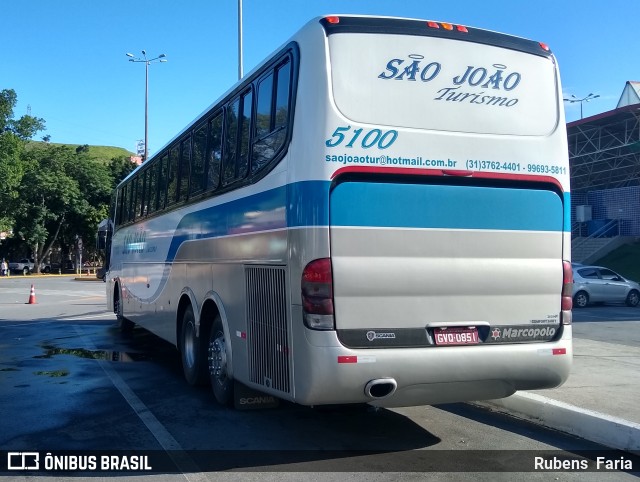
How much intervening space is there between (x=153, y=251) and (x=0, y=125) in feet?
143

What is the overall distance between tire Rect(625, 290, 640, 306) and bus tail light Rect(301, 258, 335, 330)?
20194 mm

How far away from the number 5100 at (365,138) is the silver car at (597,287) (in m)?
17.7

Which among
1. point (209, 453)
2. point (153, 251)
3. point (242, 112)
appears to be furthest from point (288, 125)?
point (153, 251)

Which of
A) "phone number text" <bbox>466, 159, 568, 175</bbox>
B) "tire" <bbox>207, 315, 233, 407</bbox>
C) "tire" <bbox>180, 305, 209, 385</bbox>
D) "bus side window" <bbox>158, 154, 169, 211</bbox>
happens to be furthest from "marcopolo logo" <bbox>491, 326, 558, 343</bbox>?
"bus side window" <bbox>158, 154, 169, 211</bbox>

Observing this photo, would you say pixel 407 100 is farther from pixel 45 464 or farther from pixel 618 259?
pixel 618 259

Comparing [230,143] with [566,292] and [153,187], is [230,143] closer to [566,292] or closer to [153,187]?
[566,292]

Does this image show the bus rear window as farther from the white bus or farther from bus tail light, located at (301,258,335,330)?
bus tail light, located at (301,258,335,330)

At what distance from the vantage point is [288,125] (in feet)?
18.1

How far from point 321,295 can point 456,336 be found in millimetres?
1313

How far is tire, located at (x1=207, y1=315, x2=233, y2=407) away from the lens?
279 inches

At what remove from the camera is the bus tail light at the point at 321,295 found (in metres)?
5.04

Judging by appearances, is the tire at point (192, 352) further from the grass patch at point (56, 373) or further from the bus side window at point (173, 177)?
the grass patch at point (56, 373)

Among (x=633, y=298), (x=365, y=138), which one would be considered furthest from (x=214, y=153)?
(x=633, y=298)

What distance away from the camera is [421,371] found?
5.22 meters
